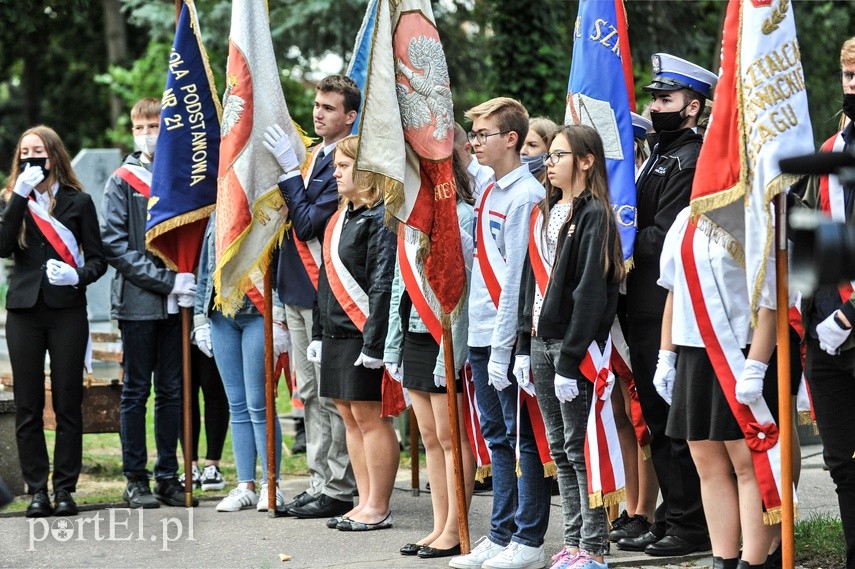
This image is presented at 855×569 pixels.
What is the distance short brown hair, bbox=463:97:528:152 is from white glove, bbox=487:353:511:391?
110 centimetres

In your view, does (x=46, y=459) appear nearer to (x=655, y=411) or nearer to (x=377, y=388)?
(x=377, y=388)

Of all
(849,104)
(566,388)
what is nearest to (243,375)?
(566,388)

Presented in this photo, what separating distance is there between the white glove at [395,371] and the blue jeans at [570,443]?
1.01 m

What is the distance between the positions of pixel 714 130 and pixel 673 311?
78cm

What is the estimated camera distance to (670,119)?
6.12 metres

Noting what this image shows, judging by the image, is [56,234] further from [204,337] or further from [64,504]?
[64,504]

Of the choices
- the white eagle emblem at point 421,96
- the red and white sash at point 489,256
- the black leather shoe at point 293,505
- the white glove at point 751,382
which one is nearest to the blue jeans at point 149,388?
the black leather shoe at point 293,505

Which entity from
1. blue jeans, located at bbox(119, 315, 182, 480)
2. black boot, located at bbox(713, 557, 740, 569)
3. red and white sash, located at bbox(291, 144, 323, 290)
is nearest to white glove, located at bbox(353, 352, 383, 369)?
red and white sash, located at bbox(291, 144, 323, 290)

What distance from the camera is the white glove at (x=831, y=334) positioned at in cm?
470

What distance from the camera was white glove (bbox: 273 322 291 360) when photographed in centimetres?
779

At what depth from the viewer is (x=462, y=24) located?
1802 centimetres

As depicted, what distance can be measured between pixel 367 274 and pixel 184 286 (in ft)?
5.01

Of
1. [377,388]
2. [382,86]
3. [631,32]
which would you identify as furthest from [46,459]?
[631,32]

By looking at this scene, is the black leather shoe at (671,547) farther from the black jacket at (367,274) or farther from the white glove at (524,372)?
the black jacket at (367,274)
